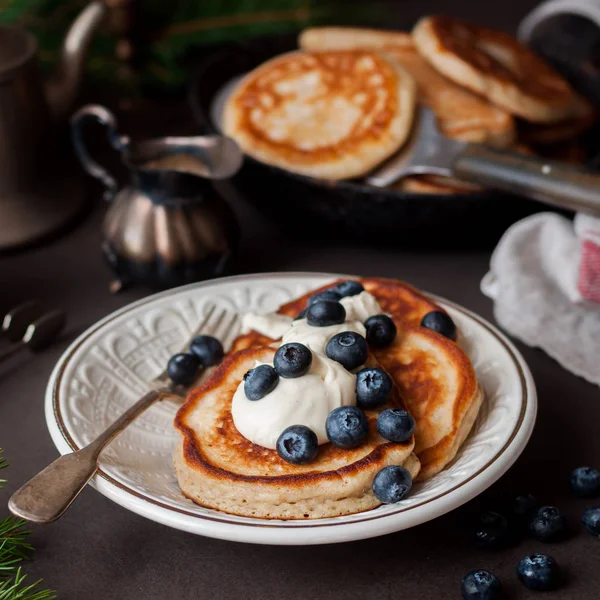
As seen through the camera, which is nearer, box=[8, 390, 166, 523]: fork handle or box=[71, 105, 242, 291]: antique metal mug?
box=[8, 390, 166, 523]: fork handle

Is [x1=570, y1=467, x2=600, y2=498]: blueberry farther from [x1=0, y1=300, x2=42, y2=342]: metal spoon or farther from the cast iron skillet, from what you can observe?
[x1=0, y1=300, x2=42, y2=342]: metal spoon

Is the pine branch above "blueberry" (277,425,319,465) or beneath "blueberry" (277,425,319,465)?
beneath

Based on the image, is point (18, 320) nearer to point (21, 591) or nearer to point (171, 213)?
point (171, 213)

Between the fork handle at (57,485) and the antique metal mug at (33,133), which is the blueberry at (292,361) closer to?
the fork handle at (57,485)

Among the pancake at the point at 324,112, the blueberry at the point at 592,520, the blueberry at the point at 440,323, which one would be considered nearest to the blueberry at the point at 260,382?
the blueberry at the point at 440,323

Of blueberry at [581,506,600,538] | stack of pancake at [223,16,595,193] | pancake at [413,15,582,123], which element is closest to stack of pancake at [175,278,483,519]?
blueberry at [581,506,600,538]

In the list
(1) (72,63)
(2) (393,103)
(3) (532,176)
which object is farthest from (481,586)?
(1) (72,63)

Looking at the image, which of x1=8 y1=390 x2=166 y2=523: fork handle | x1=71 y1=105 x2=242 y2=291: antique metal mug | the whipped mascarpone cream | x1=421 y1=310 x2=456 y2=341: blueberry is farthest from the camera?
x1=71 y1=105 x2=242 y2=291: antique metal mug
